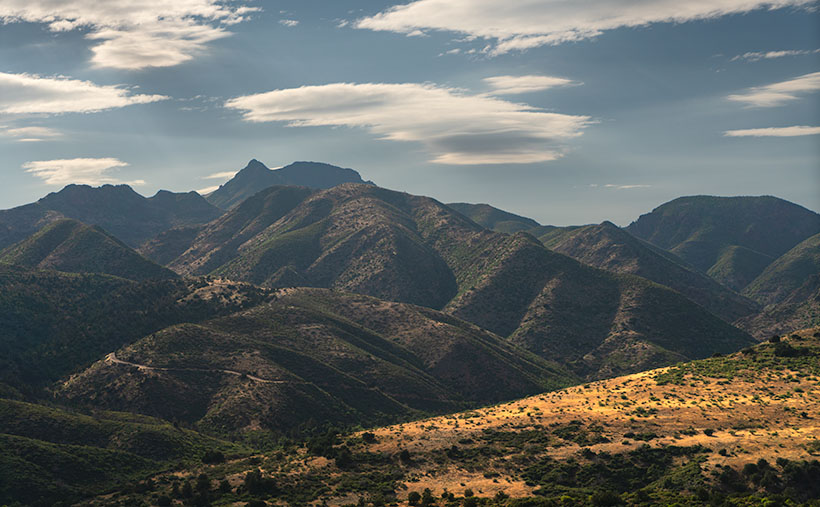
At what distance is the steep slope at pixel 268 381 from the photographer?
5689 inches

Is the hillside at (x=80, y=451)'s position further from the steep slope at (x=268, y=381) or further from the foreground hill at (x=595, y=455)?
A: the steep slope at (x=268, y=381)

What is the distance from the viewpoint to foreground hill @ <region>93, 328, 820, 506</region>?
68.6 metres

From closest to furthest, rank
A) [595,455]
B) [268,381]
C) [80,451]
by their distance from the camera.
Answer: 1. [595,455]
2. [80,451]
3. [268,381]

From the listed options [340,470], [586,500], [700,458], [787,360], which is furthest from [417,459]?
[787,360]

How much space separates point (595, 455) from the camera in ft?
267

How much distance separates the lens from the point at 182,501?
257ft

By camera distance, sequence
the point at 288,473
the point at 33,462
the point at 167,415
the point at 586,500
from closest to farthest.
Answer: the point at 586,500 < the point at 288,473 < the point at 33,462 < the point at 167,415

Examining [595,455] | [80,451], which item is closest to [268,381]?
[80,451]

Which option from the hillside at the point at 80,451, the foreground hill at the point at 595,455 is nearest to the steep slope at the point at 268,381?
the hillside at the point at 80,451

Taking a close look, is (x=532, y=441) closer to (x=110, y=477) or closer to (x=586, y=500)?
(x=586, y=500)

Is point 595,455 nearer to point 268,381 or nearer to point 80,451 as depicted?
point 80,451

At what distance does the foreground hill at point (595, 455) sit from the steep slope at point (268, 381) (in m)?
51.0

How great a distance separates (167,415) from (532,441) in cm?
9470

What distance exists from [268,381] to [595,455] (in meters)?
96.9
